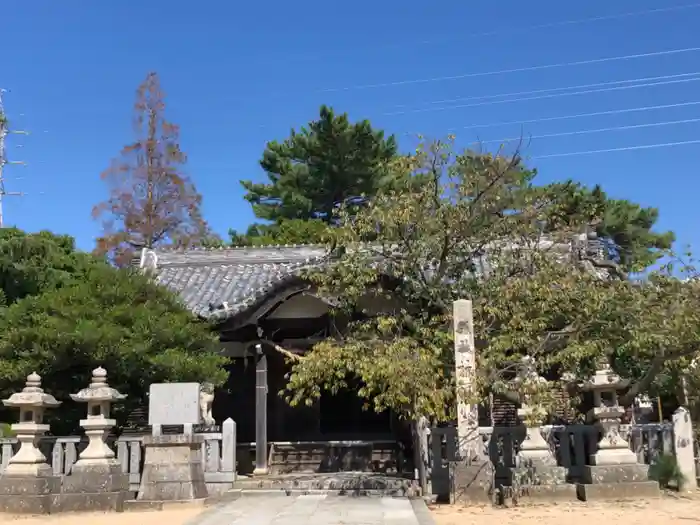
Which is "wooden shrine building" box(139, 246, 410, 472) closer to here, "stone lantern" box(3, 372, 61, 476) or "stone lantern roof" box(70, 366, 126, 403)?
"stone lantern roof" box(70, 366, 126, 403)

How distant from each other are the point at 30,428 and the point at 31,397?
0.60 m

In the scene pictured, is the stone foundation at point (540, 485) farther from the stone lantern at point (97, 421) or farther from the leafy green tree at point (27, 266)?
the leafy green tree at point (27, 266)

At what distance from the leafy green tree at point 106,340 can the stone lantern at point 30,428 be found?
1.92ft

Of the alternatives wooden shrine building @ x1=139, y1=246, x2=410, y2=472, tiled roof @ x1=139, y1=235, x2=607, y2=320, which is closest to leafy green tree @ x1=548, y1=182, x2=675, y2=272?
tiled roof @ x1=139, y1=235, x2=607, y2=320

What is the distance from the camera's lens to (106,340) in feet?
37.7

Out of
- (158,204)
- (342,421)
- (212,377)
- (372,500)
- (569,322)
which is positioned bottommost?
(372,500)

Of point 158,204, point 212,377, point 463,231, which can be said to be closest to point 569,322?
point 463,231

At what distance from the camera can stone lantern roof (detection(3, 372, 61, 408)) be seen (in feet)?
35.6

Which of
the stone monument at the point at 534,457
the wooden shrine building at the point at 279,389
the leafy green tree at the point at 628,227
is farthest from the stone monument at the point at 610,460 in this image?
the leafy green tree at the point at 628,227

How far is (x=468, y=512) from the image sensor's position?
9844 mm

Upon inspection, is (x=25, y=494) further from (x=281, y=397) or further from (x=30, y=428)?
(x=281, y=397)

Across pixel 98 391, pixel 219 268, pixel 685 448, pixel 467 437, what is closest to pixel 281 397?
pixel 219 268

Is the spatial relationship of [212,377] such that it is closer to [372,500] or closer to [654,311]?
[372,500]

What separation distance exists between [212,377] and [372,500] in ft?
11.9
